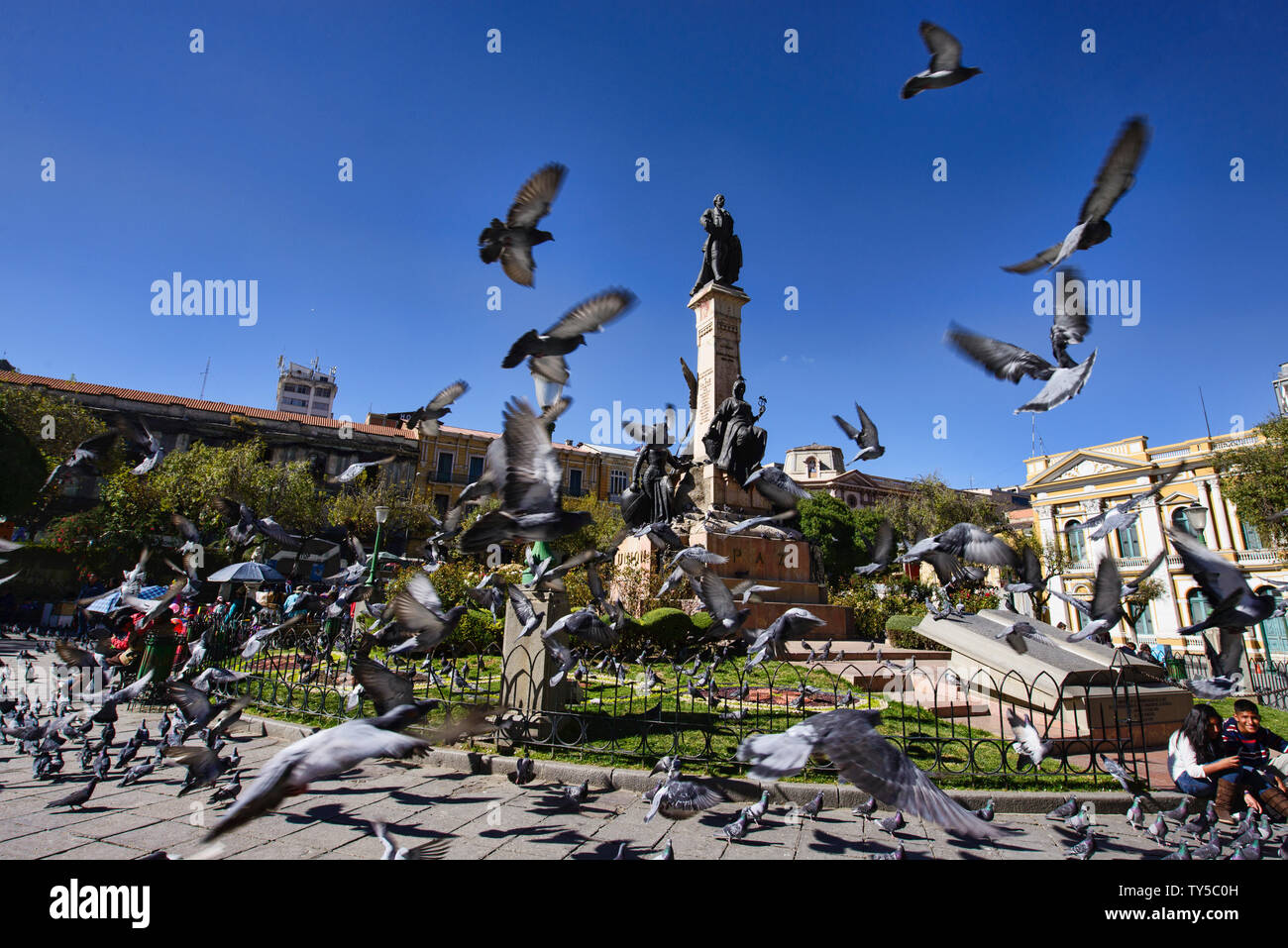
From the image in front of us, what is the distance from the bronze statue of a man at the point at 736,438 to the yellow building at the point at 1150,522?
84.6 feet

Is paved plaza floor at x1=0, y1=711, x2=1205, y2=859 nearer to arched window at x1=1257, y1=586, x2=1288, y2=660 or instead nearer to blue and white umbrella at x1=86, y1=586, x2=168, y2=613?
blue and white umbrella at x1=86, y1=586, x2=168, y2=613

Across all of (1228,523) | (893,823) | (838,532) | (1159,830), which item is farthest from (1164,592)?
(893,823)

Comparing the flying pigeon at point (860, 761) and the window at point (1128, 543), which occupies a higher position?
the flying pigeon at point (860, 761)

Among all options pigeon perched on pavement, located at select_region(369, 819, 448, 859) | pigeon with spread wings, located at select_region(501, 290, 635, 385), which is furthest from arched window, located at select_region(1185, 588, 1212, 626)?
pigeon perched on pavement, located at select_region(369, 819, 448, 859)

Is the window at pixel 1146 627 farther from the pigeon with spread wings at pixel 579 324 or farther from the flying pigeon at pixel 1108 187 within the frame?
the pigeon with spread wings at pixel 579 324

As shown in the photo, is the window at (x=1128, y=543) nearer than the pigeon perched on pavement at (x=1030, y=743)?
No

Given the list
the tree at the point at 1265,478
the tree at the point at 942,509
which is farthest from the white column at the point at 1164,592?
the tree at the point at 1265,478

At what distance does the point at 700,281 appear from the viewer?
16.3 m

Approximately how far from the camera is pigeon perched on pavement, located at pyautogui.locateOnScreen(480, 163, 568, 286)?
18.0 feet

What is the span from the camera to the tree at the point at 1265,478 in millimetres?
22453

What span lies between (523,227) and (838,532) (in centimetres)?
3852

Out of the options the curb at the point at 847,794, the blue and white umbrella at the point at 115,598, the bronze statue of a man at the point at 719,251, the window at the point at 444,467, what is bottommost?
the curb at the point at 847,794
